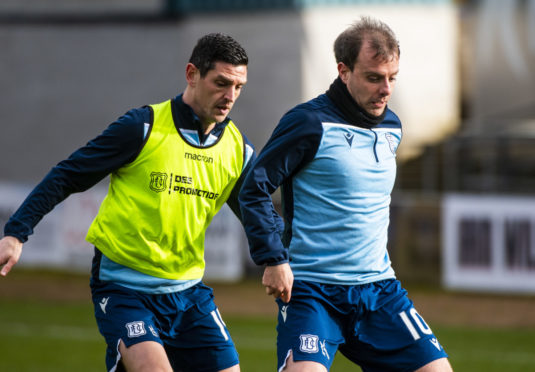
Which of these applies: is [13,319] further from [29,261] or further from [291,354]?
[291,354]

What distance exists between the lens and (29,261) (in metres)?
16.5

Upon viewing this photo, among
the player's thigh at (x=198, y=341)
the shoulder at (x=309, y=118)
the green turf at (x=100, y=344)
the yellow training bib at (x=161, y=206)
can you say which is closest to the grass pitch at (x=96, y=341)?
the green turf at (x=100, y=344)

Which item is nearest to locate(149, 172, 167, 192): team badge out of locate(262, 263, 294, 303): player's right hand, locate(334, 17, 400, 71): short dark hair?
locate(262, 263, 294, 303): player's right hand

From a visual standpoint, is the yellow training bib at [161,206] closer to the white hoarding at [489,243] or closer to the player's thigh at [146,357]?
the player's thigh at [146,357]

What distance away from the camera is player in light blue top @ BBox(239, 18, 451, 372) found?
4.11 m

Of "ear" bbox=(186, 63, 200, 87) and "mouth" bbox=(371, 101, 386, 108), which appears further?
"ear" bbox=(186, 63, 200, 87)

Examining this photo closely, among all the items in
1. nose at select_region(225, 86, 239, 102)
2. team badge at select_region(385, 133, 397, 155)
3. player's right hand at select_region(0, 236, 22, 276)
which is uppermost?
nose at select_region(225, 86, 239, 102)

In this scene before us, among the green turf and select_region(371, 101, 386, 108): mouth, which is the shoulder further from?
the green turf

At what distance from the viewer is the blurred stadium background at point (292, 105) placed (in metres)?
13.3

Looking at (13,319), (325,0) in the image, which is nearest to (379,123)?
(13,319)

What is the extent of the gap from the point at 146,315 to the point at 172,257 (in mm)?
301

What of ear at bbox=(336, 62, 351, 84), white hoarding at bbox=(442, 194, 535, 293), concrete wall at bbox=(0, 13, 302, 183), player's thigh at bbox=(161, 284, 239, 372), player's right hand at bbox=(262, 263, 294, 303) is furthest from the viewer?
concrete wall at bbox=(0, 13, 302, 183)

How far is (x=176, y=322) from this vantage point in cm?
447

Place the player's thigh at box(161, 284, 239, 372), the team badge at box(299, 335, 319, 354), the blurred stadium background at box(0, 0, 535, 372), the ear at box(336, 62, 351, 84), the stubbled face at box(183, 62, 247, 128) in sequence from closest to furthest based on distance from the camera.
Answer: the team badge at box(299, 335, 319, 354) < the ear at box(336, 62, 351, 84) < the stubbled face at box(183, 62, 247, 128) < the player's thigh at box(161, 284, 239, 372) < the blurred stadium background at box(0, 0, 535, 372)
